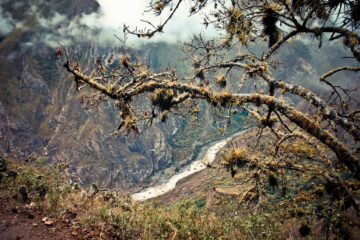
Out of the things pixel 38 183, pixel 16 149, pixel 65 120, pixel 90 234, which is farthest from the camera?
pixel 65 120

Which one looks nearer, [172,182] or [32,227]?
[32,227]

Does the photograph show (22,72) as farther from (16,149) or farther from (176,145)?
(176,145)

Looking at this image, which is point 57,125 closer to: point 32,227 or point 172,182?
point 172,182

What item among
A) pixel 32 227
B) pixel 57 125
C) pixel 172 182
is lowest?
pixel 172 182

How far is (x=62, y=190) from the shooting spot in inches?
267

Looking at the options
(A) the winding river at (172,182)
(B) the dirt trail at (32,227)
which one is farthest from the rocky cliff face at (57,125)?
(B) the dirt trail at (32,227)

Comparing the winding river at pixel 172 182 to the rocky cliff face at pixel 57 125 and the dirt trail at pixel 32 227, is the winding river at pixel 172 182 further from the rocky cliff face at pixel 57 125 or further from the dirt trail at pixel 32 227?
the dirt trail at pixel 32 227

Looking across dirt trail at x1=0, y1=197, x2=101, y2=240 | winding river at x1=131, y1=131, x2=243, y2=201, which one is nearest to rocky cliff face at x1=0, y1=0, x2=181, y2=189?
winding river at x1=131, y1=131, x2=243, y2=201

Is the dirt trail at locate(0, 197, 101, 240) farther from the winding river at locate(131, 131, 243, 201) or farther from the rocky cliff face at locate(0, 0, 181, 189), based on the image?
the rocky cliff face at locate(0, 0, 181, 189)

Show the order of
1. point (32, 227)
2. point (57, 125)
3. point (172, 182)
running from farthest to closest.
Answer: point (57, 125), point (172, 182), point (32, 227)

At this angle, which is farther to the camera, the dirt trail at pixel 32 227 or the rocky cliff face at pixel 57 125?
the rocky cliff face at pixel 57 125

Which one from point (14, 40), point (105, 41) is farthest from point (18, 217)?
point (14, 40)

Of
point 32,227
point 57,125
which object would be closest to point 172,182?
point 57,125

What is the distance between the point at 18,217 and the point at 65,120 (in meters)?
101
